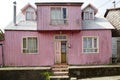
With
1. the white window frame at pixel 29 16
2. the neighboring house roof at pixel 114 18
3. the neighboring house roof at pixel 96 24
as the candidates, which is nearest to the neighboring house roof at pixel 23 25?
the white window frame at pixel 29 16

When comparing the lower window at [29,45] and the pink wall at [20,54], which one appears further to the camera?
the lower window at [29,45]

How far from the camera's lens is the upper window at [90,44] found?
84.4 ft

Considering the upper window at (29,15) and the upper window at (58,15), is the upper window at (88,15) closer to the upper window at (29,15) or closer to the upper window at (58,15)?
the upper window at (58,15)

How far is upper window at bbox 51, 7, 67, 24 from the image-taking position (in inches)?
993

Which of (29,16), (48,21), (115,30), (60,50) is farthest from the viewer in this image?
(115,30)

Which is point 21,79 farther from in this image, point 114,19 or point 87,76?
point 114,19

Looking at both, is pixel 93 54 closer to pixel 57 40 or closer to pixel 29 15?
pixel 57 40

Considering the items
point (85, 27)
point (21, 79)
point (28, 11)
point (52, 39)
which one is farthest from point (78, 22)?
point (21, 79)

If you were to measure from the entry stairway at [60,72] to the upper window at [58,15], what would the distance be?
13.5ft

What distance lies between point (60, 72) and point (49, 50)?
3431mm

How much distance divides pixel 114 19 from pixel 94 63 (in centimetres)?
608

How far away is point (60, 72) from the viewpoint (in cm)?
2272

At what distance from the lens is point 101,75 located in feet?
73.3

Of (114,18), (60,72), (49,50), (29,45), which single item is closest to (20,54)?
(29,45)
